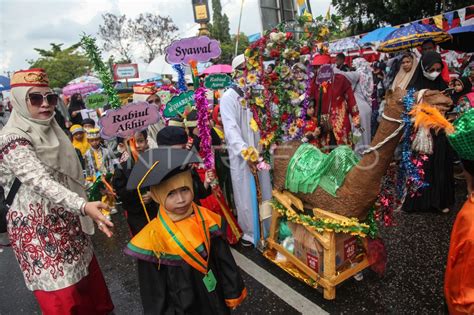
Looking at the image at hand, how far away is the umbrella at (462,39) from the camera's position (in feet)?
22.0

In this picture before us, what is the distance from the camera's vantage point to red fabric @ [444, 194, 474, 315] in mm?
1564

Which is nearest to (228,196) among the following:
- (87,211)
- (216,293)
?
(216,293)

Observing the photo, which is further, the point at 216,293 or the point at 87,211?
the point at 216,293

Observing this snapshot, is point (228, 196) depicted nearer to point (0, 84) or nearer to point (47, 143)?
point (47, 143)

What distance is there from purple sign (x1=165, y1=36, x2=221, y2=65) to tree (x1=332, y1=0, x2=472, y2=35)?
13655 mm

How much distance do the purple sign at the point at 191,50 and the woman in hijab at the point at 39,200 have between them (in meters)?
1.22

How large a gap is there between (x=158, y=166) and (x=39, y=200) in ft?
3.02

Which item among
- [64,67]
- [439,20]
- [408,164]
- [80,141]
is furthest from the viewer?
[64,67]

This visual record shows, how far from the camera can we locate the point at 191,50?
3203 mm

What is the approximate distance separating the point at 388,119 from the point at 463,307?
4.06 ft

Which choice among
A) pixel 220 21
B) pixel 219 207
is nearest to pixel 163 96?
pixel 219 207

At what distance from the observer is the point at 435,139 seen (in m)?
4.26

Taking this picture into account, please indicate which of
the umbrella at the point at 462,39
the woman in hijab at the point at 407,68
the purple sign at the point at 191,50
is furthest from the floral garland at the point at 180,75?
Answer: the umbrella at the point at 462,39

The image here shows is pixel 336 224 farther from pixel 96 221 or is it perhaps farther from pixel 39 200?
pixel 39 200
